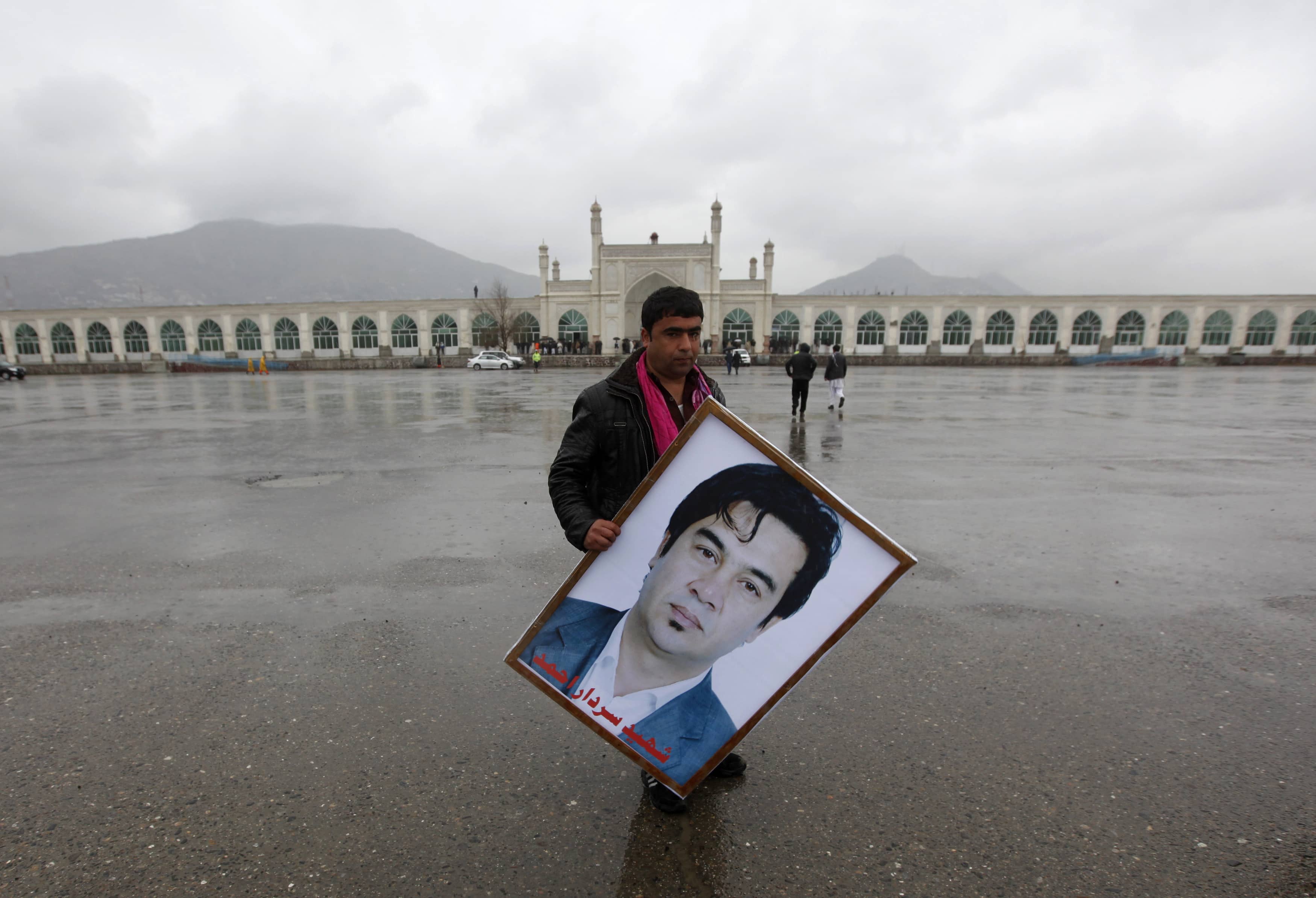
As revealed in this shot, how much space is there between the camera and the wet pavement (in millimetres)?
2354

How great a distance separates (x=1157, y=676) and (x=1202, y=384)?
105 ft

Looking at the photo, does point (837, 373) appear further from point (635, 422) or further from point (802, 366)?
point (635, 422)

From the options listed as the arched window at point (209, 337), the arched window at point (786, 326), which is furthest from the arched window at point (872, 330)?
the arched window at point (209, 337)

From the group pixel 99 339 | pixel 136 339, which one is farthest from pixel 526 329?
pixel 99 339

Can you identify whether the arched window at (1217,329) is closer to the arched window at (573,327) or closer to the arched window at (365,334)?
the arched window at (573,327)

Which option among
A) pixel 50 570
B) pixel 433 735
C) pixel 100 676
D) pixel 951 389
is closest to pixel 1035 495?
pixel 433 735

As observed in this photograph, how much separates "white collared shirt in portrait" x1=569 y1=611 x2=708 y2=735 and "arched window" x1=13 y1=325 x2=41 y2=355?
279 feet

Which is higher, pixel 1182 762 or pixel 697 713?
pixel 697 713

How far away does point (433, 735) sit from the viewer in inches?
121

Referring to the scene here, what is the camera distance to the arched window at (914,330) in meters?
62.7

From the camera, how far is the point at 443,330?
213 feet

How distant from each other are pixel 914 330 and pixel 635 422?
6603cm

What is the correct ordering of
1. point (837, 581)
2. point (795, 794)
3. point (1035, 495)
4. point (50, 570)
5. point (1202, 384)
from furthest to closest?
point (1202, 384), point (1035, 495), point (50, 570), point (795, 794), point (837, 581)

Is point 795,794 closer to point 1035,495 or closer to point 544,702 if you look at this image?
point 544,702
